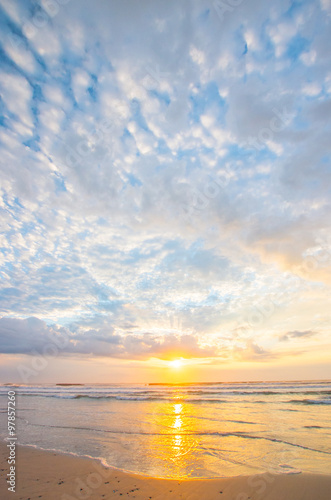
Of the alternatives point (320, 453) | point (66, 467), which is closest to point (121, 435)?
point (66, 467)

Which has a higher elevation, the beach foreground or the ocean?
the beach foreground

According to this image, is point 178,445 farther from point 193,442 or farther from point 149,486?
point 149,486

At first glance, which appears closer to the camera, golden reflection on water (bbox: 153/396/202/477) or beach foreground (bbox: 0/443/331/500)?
beach foreground (bbox: 0/443/331/500)

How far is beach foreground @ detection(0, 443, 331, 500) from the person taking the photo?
6.16 m

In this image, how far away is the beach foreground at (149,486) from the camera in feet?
20.2

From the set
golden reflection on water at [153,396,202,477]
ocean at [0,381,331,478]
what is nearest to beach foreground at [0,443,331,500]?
ocean at [0,381,331,478]

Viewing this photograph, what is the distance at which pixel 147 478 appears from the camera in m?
7.20

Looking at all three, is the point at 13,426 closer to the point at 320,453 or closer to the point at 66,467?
the point at 66,467

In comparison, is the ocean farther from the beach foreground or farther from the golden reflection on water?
the beach foreground

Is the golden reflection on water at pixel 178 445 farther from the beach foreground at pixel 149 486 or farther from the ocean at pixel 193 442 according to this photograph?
the beach foreground at pixel 149 486

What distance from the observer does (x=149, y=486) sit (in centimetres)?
668

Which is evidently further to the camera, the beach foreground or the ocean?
the ocean

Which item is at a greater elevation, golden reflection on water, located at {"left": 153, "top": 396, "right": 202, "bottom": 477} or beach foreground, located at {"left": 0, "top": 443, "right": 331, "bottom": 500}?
beach foreground, located at {"left": 0, "top": 443, "right": 331, "bottom": 500}

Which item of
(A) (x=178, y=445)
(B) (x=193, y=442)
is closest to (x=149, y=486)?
(A) (x=178, y=445)
